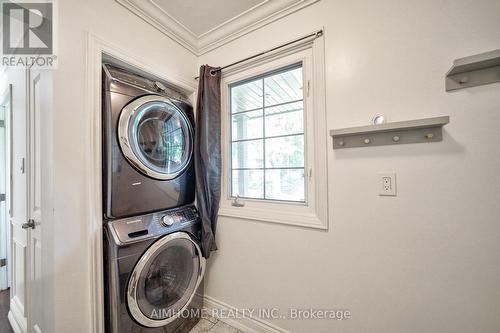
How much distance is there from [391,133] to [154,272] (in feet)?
5.58

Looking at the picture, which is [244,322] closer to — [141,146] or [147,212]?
[147,212]

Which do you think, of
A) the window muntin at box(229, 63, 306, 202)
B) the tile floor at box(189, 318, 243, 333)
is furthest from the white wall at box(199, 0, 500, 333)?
the tile floor at box(189, 318, 243, 333)

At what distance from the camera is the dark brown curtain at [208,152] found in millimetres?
1537

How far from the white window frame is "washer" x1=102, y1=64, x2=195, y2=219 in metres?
0.60

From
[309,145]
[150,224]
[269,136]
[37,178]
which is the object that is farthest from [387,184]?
[37,178]

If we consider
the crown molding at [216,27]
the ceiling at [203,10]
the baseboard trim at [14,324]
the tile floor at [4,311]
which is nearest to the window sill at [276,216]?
the crown molding at [216,27]

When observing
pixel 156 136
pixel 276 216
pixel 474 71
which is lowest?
pixel 276 216

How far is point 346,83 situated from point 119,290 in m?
1.80

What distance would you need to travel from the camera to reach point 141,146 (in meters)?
1.23

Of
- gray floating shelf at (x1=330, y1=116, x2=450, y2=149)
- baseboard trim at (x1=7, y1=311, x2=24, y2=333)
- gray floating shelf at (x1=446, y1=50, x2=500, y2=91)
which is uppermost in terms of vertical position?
gray floating shelf at (x1=446, y1=50, x2=500, y2=91)

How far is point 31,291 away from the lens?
1247 millimetres

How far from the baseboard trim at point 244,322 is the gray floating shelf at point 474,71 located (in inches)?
71.2

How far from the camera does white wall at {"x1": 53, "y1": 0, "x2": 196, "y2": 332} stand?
0.95m

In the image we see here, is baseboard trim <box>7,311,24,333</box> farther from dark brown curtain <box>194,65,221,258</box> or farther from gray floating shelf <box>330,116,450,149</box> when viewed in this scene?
gray floating shelf <box>330,116,450,149</box>
